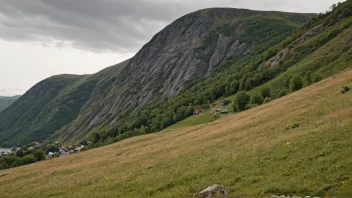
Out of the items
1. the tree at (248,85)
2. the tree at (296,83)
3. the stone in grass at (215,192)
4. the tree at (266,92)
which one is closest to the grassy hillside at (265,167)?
the stone in grass at (215,192)

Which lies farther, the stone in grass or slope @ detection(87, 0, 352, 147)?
slope @ detection(87, 0, 352, 147)

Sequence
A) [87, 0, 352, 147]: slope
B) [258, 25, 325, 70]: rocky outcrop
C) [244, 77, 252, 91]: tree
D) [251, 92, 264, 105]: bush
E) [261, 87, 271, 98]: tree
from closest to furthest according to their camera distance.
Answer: [251, 92, 264, 105]: bush
[87, 0, 352, 147]: slope
[261, 87, 271, 98]: tree
[244, 77, 252, 91]: tree
[258, 25, 325, 70]: rocky outcrop

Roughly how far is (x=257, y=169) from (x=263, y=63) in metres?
171

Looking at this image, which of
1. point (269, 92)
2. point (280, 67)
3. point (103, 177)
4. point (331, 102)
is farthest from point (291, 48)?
point (103, 177)

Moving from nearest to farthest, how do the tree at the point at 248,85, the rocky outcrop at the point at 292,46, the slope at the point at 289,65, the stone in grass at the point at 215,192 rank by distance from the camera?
the stone in grass at the point at 215,192
the slope at the point at 289,65
the tree at the point at 248,85
the rocky outcrop at the point at 292,46

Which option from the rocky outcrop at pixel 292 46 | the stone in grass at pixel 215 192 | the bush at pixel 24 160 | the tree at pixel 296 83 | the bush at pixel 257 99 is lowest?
the bush at pixel 24 160

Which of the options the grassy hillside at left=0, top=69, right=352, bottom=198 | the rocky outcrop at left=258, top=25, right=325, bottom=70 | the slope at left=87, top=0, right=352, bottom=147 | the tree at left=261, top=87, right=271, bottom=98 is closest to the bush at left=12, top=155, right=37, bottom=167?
the slope at left=87, top=0, right=352, bottom=147

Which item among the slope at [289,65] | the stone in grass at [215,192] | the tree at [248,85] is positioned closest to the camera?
the stone in grass at [215,192]

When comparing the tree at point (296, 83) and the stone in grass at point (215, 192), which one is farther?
the tree at point (296, 83)

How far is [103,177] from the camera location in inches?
1441

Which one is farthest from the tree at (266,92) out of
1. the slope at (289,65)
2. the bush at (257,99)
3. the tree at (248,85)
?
the tree at (248,85)

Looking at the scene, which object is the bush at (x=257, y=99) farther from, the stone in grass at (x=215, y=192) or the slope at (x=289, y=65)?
the stone in grass at (x=215, y=192)

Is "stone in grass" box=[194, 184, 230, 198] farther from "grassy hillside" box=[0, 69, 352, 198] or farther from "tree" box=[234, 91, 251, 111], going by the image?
"tree" box=[234, 91, 251, 111]

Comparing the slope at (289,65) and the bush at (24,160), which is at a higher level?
the slope at (289,65)
